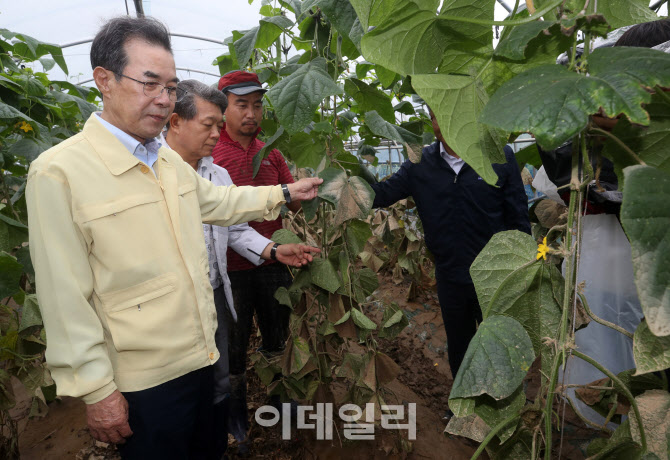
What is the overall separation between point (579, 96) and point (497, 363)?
37cm

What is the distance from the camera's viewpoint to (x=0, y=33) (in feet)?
7.54

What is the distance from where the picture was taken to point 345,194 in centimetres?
140

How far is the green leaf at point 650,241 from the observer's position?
0.49 metres

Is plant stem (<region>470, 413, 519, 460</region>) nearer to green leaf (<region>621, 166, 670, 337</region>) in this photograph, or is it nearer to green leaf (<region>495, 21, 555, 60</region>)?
green leaf (<region>621, 166, 670, 337</region>)

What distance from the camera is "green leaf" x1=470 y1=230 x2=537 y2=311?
0.75 metres

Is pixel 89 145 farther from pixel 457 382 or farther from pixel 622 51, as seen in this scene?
pixel 622 51

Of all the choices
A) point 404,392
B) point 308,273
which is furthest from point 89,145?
point 404,392

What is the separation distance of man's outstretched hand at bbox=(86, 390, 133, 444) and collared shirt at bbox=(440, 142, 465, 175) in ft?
5.31

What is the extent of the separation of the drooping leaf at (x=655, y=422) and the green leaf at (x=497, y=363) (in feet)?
0.63

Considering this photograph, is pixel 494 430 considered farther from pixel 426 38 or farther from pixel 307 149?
pixel 307 149

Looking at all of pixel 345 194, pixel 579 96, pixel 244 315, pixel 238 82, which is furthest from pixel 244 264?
pixel 579 96

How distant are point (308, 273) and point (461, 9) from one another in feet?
3.74

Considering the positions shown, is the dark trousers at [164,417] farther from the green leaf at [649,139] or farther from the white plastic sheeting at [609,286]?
the white plastic sheeting at [609,286]

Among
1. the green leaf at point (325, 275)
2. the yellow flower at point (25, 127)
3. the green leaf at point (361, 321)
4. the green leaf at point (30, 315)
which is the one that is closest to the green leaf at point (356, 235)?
the green leaf at point (325, 275)
